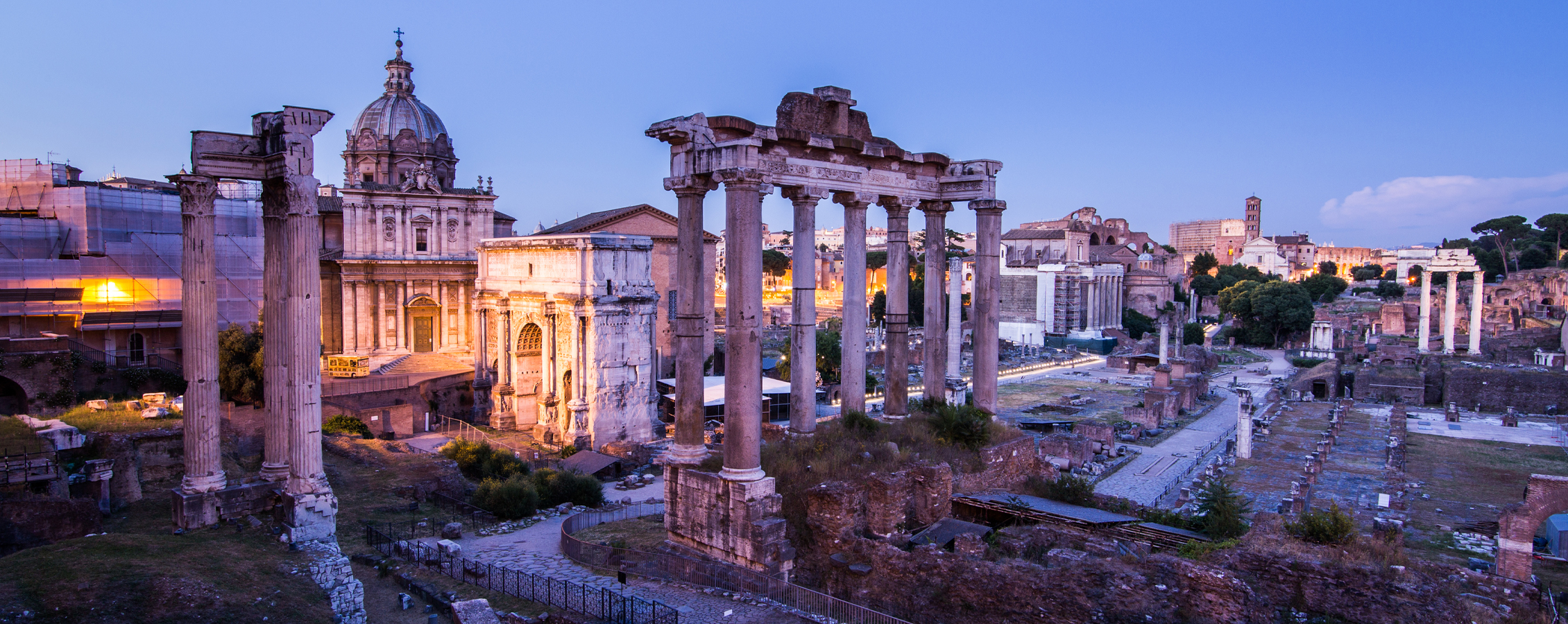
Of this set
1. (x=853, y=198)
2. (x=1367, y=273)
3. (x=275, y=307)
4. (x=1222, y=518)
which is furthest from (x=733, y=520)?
(x=1367, y=273)

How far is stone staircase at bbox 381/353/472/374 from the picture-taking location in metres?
33.6

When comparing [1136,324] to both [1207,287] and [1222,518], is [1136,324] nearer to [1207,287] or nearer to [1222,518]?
[1207,287]

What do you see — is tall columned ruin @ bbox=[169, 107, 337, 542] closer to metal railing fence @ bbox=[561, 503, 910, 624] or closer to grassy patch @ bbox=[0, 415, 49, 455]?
metal railing fence @ bbox=[561, 503, 910, 624]

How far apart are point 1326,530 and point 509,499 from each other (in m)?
14.4

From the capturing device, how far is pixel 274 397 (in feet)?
43.2

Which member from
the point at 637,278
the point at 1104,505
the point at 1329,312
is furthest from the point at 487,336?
the point at 1329,312

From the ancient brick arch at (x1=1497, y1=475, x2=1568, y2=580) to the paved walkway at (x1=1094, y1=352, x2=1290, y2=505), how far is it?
565cm

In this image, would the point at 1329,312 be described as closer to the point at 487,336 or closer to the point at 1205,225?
the point at 487,336

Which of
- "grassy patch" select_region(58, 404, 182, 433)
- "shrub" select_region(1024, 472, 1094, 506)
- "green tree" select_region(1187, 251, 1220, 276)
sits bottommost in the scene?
"shrub" select_region(1024, 472, 1094, 506)

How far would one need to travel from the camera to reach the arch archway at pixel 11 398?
22.4 metres

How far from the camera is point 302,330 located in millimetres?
12914

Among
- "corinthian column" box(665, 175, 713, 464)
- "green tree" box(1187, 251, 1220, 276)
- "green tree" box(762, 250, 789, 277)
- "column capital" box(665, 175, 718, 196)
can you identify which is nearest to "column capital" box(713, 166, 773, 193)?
"column capital" box(665, 175, 718, 196)

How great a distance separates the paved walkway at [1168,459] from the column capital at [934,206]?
7.37 m

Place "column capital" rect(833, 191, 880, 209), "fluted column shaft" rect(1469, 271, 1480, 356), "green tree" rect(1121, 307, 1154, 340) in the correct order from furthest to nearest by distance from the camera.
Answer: "green tree" rect(1121, 307, 1154, 340) → "fluted column shaft" rect(1469, 271, 1480, 356) → "column capital" rect(833, 191, 880, 209)
